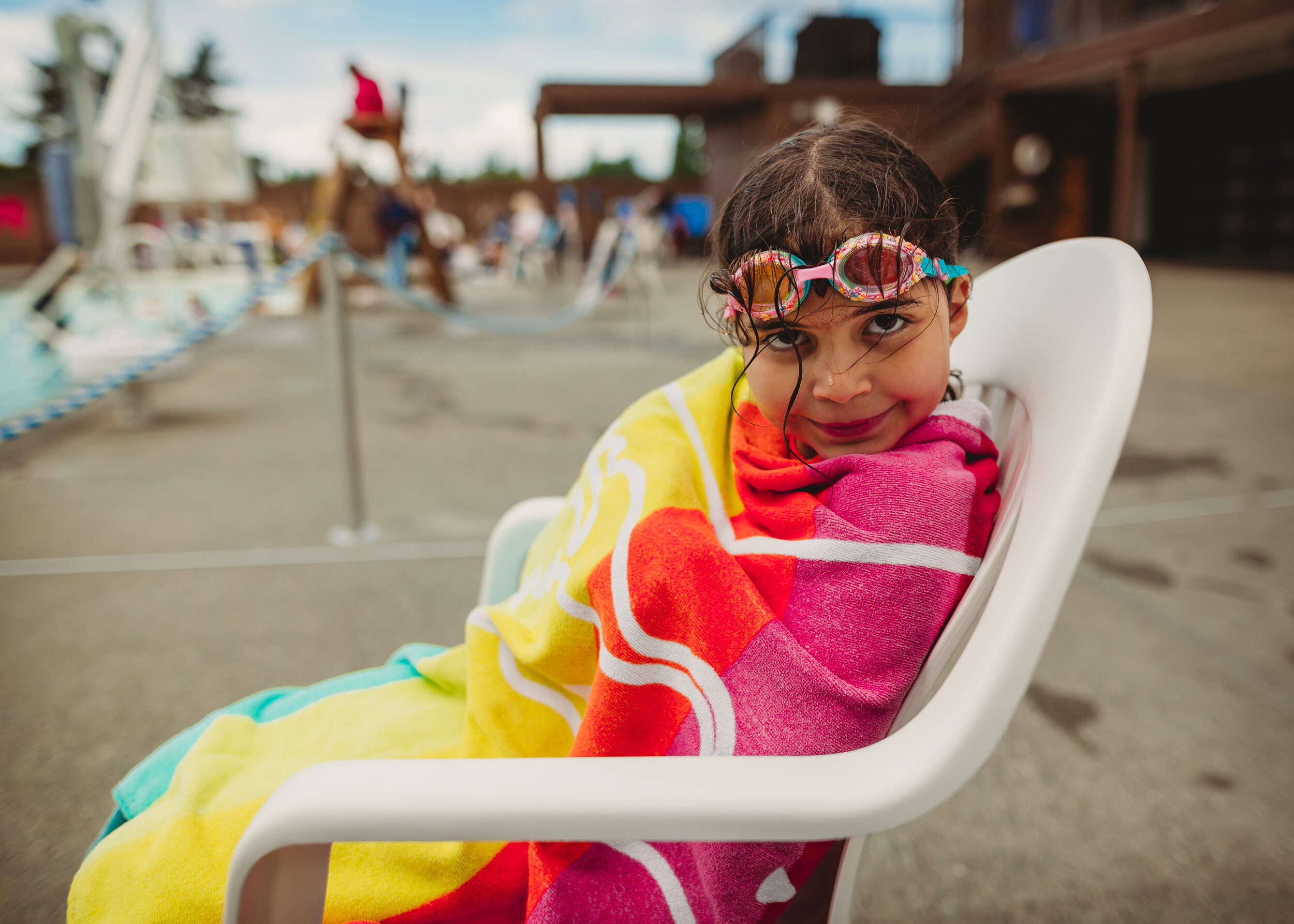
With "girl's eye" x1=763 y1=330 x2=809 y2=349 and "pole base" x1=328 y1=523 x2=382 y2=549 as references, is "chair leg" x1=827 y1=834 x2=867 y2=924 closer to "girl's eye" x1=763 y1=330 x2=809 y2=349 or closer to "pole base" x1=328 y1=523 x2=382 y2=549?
"girl's eye" x1=763 y1=330 x2=809 y2=349

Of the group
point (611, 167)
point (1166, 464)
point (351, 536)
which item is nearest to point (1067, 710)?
point (1166, 464)

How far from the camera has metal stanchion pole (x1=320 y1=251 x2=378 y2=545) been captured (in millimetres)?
2721

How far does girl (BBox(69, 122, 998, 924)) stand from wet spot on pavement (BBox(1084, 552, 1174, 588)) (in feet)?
6.55

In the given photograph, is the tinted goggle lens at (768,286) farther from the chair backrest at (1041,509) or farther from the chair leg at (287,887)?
the chair leg at (287,887)

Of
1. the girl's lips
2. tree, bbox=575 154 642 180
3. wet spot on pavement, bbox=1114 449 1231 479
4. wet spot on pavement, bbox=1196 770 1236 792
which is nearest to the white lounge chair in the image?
the girl's lips

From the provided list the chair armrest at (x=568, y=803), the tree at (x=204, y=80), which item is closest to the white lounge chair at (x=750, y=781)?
the chair armrest at (x=568, y=803)

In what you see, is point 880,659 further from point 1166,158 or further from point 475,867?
point 1166,158

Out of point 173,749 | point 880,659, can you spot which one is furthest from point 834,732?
point 173,749

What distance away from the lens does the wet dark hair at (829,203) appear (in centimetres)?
86

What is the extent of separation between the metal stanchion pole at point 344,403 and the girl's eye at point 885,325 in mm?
2191

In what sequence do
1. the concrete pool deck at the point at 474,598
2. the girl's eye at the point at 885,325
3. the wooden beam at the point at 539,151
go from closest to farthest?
the girl's eye at the point at 885,325 → the concrete pool deck at the point at 474,598 → the wooden beam at the point at 539,151

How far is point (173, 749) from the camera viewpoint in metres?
0.99

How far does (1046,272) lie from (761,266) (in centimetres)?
33

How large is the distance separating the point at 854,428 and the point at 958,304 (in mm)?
209
